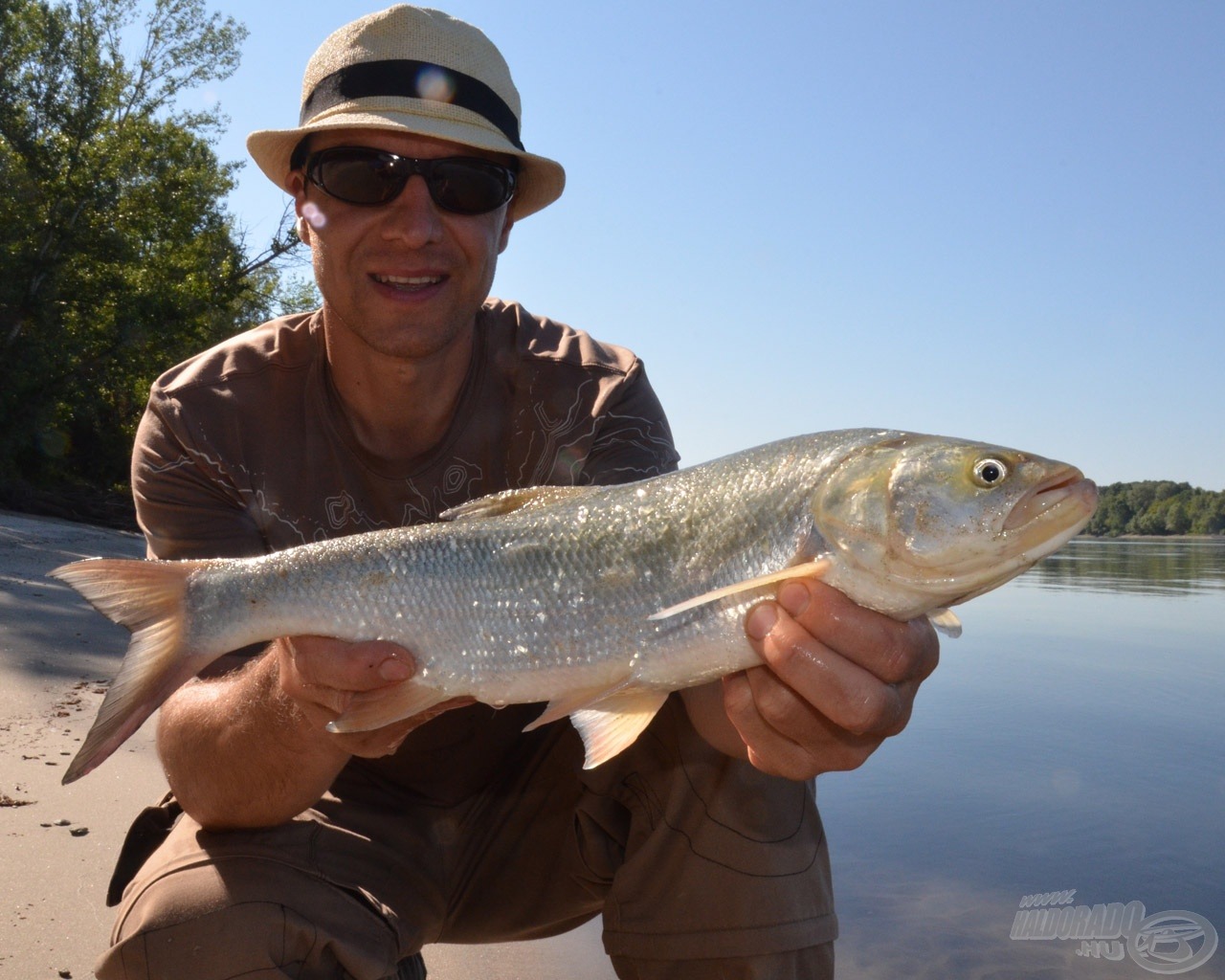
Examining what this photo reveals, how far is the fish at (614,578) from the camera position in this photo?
2.50m

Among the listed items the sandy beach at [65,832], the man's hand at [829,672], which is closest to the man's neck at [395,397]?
the man's hand at [829,672]

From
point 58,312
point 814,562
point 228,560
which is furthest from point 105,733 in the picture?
point 58,312

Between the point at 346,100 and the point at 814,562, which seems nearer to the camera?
the point at 814,562

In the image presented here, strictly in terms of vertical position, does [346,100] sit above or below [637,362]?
above

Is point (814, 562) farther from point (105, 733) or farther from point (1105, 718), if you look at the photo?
point (1105, 718)

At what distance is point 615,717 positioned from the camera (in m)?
2.69

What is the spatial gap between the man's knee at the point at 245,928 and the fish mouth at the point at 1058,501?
2.06m

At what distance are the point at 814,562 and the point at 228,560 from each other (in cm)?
158

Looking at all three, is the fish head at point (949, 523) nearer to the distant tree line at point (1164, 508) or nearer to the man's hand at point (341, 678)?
the man's hand at point (341, 678)

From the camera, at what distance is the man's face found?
3.56 meters

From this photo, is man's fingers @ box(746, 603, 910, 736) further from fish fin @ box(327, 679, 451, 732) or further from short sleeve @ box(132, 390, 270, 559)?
short sleeve @ box(132, 390, 270, 559)

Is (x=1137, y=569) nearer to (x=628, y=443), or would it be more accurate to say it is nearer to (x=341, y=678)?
(x=628, y=443)

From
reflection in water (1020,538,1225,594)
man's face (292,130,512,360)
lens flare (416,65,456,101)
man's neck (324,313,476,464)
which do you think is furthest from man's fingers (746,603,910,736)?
reflection in water (1020,538,1225,594)

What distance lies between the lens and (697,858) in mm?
3041
